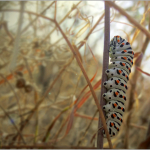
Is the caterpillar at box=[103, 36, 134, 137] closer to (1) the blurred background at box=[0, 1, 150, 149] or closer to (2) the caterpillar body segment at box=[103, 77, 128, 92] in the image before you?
(2) the caterpillar body segment at box=[103, 77, 128, 92]

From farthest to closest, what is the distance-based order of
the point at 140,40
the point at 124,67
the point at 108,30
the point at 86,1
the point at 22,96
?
the point at 22,96 → the point at 140,40 → the point at 86,1 → the point at 124,67 → the point at 108,30

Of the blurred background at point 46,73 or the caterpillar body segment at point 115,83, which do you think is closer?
the caterpillar body segment at point 115,83

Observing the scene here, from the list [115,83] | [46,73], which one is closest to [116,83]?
[115,83]

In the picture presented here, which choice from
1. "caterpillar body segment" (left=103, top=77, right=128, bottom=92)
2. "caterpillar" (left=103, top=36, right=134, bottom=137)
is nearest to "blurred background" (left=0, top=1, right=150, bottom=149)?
"caterpillar" (left=103, top=36, right=134, bottom=137)

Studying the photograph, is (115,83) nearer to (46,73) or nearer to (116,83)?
(116,83)

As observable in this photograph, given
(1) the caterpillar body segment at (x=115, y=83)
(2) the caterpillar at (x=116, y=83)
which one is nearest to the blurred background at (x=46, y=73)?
(2) the caterpillar at (x=116, y=83)

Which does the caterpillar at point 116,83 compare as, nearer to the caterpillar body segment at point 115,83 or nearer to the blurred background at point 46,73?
the caterpillar body segment at point 115,83

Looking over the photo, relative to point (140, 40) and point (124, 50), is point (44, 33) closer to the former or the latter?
point (140, 40)

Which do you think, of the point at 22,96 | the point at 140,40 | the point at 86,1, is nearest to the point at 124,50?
the point at 86,1
